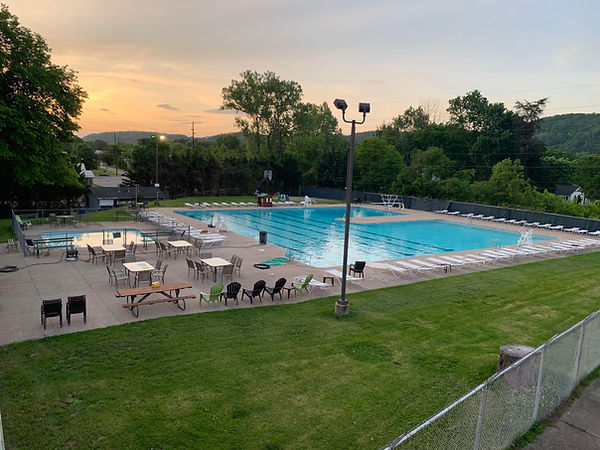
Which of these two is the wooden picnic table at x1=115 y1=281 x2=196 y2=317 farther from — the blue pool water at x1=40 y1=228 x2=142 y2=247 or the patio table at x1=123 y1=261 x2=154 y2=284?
the blue pool water at x1=40 y1=228 x2=142 y2=247

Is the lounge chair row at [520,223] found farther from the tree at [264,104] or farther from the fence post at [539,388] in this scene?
the tree at [264,104]

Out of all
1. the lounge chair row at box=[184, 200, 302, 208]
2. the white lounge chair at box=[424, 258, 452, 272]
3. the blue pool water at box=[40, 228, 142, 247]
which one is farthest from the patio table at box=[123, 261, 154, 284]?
the lounge chair row at box=[184, 200, 302, 208]

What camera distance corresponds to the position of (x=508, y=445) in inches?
229

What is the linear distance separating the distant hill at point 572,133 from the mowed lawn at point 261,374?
3431 inches

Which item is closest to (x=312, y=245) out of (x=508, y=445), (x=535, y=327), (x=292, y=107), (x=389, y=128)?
(x=535, y=327)

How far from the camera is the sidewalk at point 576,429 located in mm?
5895

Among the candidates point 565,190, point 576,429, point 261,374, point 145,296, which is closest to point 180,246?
point 145,296

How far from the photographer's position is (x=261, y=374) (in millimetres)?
7977

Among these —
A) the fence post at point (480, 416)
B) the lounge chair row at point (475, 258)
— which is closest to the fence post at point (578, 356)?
the fence post at point (480, 416)

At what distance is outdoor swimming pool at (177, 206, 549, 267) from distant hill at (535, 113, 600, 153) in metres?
63.0

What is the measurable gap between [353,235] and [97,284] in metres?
19.8

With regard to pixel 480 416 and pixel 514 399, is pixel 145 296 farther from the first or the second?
pixel 514 399

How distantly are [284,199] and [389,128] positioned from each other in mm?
37910

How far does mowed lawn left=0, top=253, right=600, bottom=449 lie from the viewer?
615 centimetres
